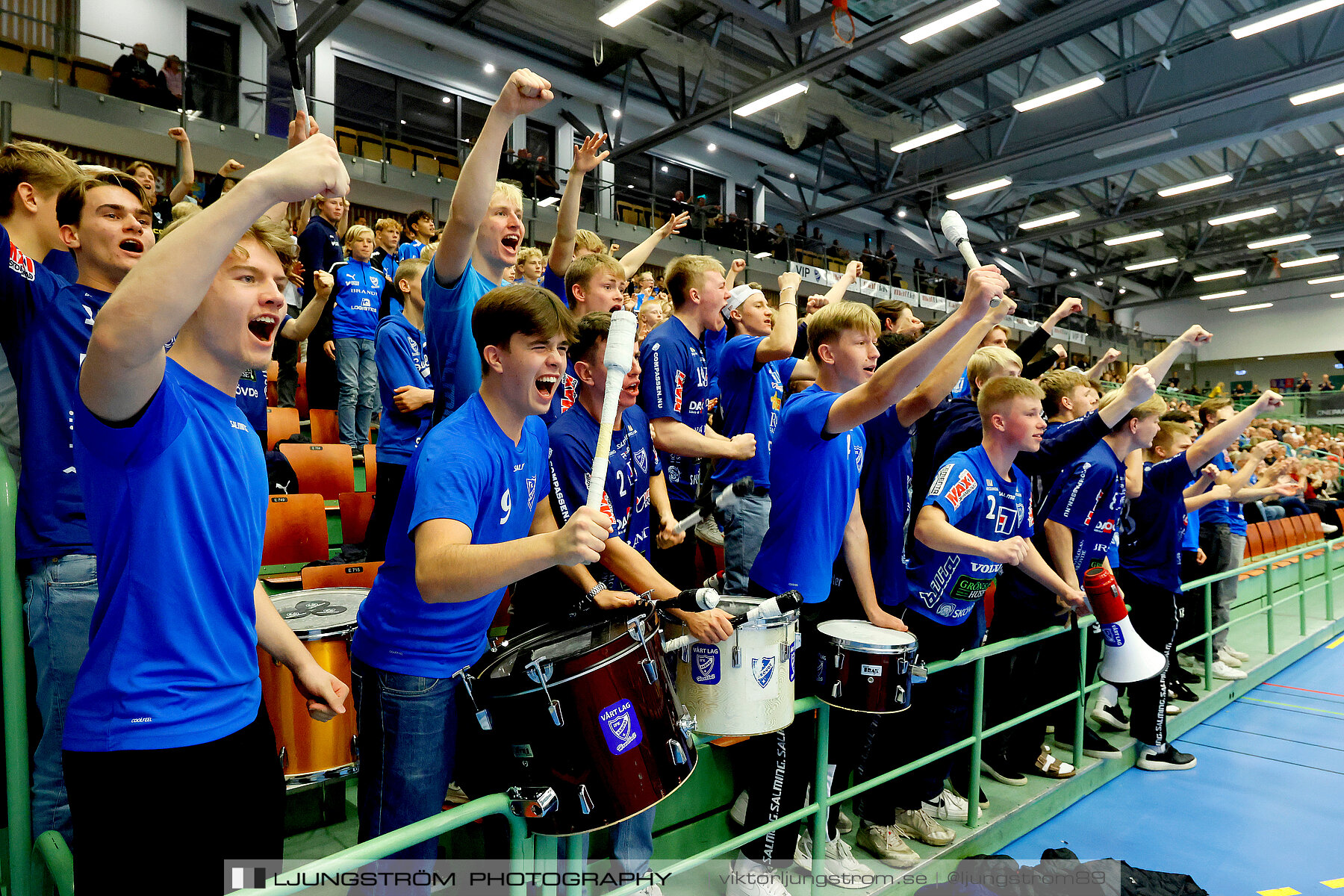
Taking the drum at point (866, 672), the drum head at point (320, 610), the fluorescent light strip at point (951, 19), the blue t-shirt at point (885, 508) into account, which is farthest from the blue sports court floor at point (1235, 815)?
the fluorescent light strip at point (951, 19)

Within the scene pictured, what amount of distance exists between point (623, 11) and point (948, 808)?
10.3 m

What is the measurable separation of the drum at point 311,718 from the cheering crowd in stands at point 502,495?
493 mm

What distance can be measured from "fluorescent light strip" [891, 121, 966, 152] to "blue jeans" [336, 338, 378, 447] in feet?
38.1

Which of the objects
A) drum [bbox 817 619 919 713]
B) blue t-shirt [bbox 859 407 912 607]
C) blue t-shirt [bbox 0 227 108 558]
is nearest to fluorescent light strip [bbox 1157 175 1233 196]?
blue t-shirt [bbox 859 407 912 607]

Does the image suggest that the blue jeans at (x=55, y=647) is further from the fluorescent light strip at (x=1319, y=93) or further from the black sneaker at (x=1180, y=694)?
the fluorescent light strip at (x=1319, y=93)

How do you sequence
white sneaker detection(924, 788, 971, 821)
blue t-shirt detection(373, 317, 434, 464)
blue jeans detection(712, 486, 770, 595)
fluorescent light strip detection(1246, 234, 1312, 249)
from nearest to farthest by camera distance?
blue jeans detection(712, 486, 770, 595)
white sneaker detection(924, 788, 971, 821)
blue t-shirt detection(373, 317, 434, 464)
fluorescent light strip detection(1246, 234, 1312, 249)

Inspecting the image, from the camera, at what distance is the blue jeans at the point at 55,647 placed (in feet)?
5.73

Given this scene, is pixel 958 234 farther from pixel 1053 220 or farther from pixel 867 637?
pixel 1053 220

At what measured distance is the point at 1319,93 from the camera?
11820 mm

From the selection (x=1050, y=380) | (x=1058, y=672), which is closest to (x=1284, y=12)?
(x=1050, y=380)

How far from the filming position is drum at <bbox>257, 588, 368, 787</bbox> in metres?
2.25

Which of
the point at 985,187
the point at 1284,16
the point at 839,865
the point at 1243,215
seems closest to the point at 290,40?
the point at 839,865

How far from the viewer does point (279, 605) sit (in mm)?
2535

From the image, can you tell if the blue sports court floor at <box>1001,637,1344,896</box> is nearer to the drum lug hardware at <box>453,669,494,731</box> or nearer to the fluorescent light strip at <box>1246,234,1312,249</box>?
the drum lug hardware at <box>453,669,494,731</box>
